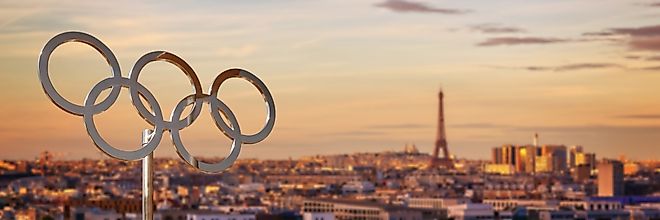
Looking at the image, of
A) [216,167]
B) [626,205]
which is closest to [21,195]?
[626,205]

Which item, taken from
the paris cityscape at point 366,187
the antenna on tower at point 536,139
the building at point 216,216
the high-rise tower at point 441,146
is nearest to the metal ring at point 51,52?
the paris cityscape at point 366,187

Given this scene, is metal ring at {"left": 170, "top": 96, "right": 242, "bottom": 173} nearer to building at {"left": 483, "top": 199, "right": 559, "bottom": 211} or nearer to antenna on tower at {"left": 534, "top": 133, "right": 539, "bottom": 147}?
antenna on tower at {"left": 534, "top": 133, "right": 539, "bottom": 147}

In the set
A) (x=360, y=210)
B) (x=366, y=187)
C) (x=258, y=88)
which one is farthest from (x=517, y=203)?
(x=258, y=88)

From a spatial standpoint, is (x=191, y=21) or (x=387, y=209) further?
(x=387, y=209)

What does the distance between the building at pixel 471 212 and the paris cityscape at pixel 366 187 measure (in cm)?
3

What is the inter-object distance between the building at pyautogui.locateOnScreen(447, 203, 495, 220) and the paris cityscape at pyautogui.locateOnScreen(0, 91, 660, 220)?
32 mm

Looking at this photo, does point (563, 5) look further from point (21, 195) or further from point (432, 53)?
point (21, 195)

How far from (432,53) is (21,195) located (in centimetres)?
572

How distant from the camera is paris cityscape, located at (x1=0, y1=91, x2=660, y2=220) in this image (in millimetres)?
24375

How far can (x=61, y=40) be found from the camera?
12.0 ft

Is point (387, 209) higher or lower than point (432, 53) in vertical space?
lower

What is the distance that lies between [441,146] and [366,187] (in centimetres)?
466

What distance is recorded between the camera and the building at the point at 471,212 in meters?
28.4

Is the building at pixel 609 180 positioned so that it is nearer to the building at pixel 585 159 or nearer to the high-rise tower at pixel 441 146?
the building at pixel 585 159
